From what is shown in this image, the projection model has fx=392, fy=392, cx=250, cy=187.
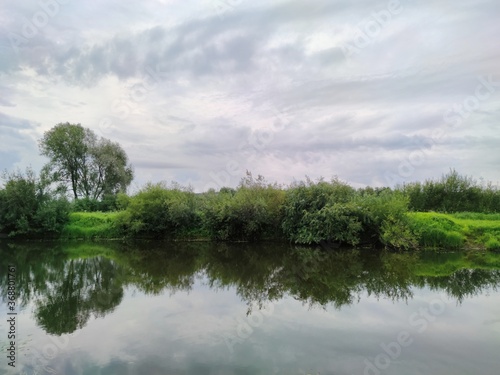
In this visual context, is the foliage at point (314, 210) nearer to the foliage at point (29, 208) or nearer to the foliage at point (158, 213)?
the foliage at point (158, 213)

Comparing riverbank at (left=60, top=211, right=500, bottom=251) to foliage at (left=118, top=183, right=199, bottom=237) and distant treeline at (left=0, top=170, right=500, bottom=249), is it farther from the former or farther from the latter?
foliage at (left=118, top=183, right=199, bottom=237)

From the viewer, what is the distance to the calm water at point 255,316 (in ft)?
25.6

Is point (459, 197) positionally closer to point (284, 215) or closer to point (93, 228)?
point (284, 215)

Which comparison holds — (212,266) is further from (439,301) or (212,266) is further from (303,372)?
(303,372)

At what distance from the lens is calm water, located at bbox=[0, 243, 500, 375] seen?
7793 mm

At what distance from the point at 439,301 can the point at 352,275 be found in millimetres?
4242

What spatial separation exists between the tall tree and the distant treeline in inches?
478

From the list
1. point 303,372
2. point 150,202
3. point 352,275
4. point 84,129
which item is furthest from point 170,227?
point 303,372

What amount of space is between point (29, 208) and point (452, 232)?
3093 centimetres

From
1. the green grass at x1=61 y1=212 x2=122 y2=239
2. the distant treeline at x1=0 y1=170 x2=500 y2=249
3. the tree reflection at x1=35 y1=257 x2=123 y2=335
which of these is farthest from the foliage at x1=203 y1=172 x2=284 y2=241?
the tree reflection at x1=35 y1=257 x2=123 y2=335

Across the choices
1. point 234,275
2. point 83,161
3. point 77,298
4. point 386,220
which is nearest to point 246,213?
point 386,220

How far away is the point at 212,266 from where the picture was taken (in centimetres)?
1912

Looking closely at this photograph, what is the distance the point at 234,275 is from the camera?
16812 millimetres

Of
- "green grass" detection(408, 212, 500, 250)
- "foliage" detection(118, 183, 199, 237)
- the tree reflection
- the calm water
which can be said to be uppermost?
"foliage" detection(118, 183, 199, 237)
